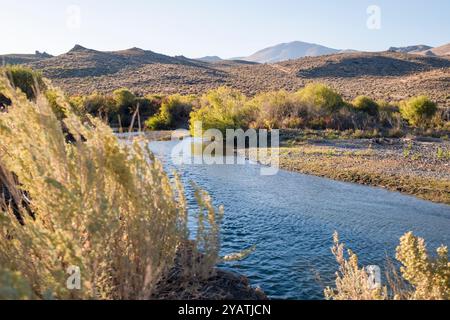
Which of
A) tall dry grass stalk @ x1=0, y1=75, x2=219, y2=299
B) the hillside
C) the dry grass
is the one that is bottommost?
the dry grass

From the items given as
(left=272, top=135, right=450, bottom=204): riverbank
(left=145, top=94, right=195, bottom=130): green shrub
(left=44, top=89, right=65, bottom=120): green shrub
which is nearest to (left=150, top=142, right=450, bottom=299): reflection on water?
(left=272, top=135, right=450, bottom=204): riverbank

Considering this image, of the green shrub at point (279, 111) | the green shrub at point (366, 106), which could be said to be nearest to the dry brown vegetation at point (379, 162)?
the green shrub at point (279, 111)

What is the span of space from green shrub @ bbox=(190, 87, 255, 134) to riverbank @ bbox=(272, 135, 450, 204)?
4891 millimetres

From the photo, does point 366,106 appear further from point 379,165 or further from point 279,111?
point 379,165

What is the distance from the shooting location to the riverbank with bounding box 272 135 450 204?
16.2 metres

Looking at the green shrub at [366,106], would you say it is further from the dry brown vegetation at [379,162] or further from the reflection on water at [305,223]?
the reflection on water at [305,223]

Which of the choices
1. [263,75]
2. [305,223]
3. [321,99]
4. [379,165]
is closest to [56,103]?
[305,223]

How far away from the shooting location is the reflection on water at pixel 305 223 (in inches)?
343

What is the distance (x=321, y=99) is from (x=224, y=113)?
9674 millimetres

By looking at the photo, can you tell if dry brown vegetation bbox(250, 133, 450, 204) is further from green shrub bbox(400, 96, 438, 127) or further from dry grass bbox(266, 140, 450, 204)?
green shrub bbox(400, 96, 438, 127)

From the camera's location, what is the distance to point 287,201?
1455 centimetres

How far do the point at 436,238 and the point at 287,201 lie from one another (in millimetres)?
5097

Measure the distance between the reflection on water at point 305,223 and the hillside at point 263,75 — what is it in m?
40.3

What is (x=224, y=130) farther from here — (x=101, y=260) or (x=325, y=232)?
(x=101, y=260)
